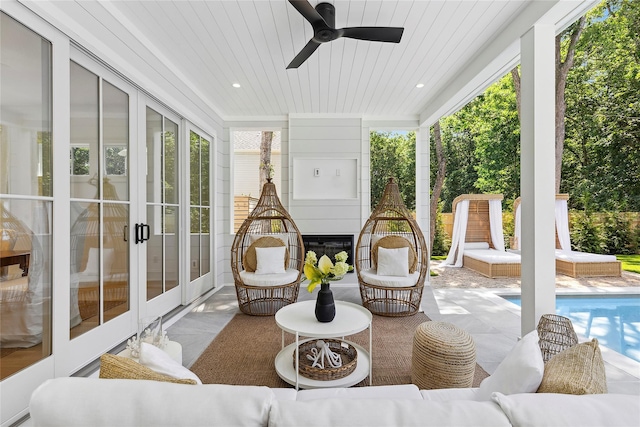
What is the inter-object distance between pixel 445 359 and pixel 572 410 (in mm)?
1225

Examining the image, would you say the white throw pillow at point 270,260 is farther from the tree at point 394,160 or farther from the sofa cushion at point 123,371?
the tree at point 394,160

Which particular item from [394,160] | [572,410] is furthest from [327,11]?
[394,160]

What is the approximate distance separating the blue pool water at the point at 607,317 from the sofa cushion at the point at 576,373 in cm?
255

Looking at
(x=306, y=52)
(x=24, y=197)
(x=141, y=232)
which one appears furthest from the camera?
(x=141, y=232)

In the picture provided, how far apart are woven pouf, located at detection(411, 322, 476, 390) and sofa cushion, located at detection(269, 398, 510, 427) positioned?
1.20 m

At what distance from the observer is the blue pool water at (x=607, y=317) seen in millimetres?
2891

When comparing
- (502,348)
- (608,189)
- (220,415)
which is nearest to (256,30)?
(220,415)

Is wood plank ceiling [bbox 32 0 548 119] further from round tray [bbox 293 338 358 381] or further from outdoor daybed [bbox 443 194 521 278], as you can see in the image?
outdoor daybed [bbox 443 194 521 278]

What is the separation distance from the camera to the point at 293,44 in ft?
9.09

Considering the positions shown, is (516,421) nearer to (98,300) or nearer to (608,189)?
(98,300)

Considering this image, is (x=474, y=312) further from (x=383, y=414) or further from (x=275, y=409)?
(x=275, y=409)

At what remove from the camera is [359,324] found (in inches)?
82.7

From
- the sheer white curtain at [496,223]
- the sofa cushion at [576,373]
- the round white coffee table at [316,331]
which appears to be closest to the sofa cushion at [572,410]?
the sofa cushion at [576,373]

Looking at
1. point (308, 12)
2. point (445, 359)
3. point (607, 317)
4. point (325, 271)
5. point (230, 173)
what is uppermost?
point (308, 12)
